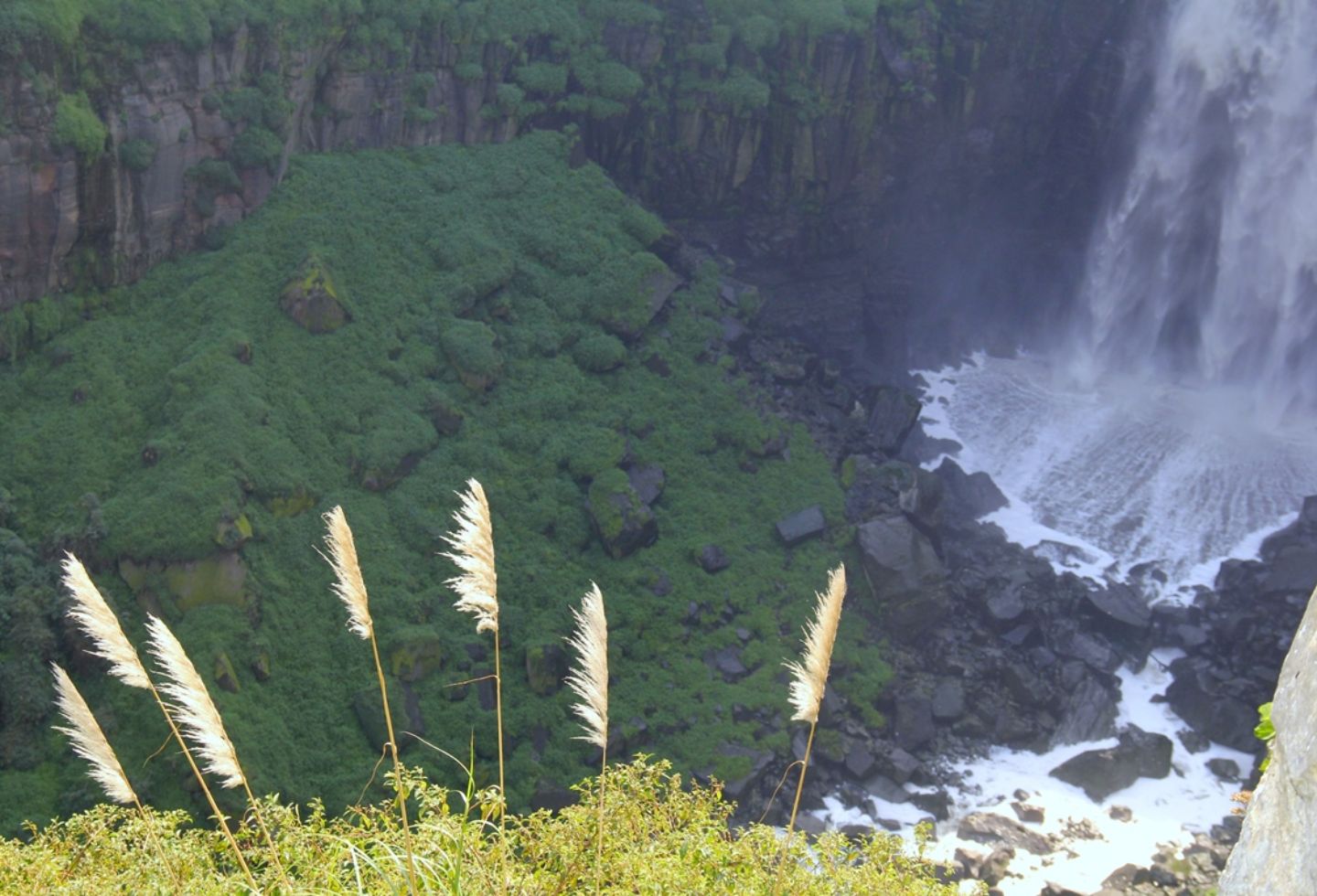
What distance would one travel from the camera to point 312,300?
91.7 ft

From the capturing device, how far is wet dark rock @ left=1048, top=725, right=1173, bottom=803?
84.0 feet

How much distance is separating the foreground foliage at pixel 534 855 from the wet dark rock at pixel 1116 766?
1306 cm

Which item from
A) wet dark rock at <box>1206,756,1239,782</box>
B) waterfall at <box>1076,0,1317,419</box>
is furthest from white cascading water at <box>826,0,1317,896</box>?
wet dark rock at <box>1206,756,1239,782</box>

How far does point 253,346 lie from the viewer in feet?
88.7

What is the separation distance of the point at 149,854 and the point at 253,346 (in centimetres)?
1672

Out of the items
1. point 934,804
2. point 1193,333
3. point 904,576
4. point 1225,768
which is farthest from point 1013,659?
point 1193,333

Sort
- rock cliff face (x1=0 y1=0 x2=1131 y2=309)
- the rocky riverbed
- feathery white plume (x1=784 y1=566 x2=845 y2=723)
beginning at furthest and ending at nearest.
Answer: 1. rock cliff face (x1=0 y1=0 x2=1131 y2=309)
2. the rocky riverbed
3. feathery white plume (x1=784 y1=566 x2=845 y2=723)

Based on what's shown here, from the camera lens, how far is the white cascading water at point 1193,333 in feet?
112

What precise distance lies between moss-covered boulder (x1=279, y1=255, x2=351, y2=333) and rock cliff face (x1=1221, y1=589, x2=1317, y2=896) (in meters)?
23.8

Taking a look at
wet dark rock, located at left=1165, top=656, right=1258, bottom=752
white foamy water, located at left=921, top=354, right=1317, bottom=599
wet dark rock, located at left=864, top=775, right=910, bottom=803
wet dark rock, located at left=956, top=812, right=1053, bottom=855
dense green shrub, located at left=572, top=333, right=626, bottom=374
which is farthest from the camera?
white foamy water, located at left=921, top=354, right=1317, bottom=599

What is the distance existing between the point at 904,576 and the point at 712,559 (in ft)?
13.7

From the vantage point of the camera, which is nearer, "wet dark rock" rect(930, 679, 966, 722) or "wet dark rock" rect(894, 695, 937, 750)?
"wet dark rock" rect(894, 695, 937, 750)

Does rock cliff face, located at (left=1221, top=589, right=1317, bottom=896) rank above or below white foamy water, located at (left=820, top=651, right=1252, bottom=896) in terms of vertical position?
above

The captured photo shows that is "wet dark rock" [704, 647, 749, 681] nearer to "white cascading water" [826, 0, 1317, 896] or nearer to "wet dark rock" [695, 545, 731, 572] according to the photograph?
"wet dark rock" [695, 545, 731, 572]
